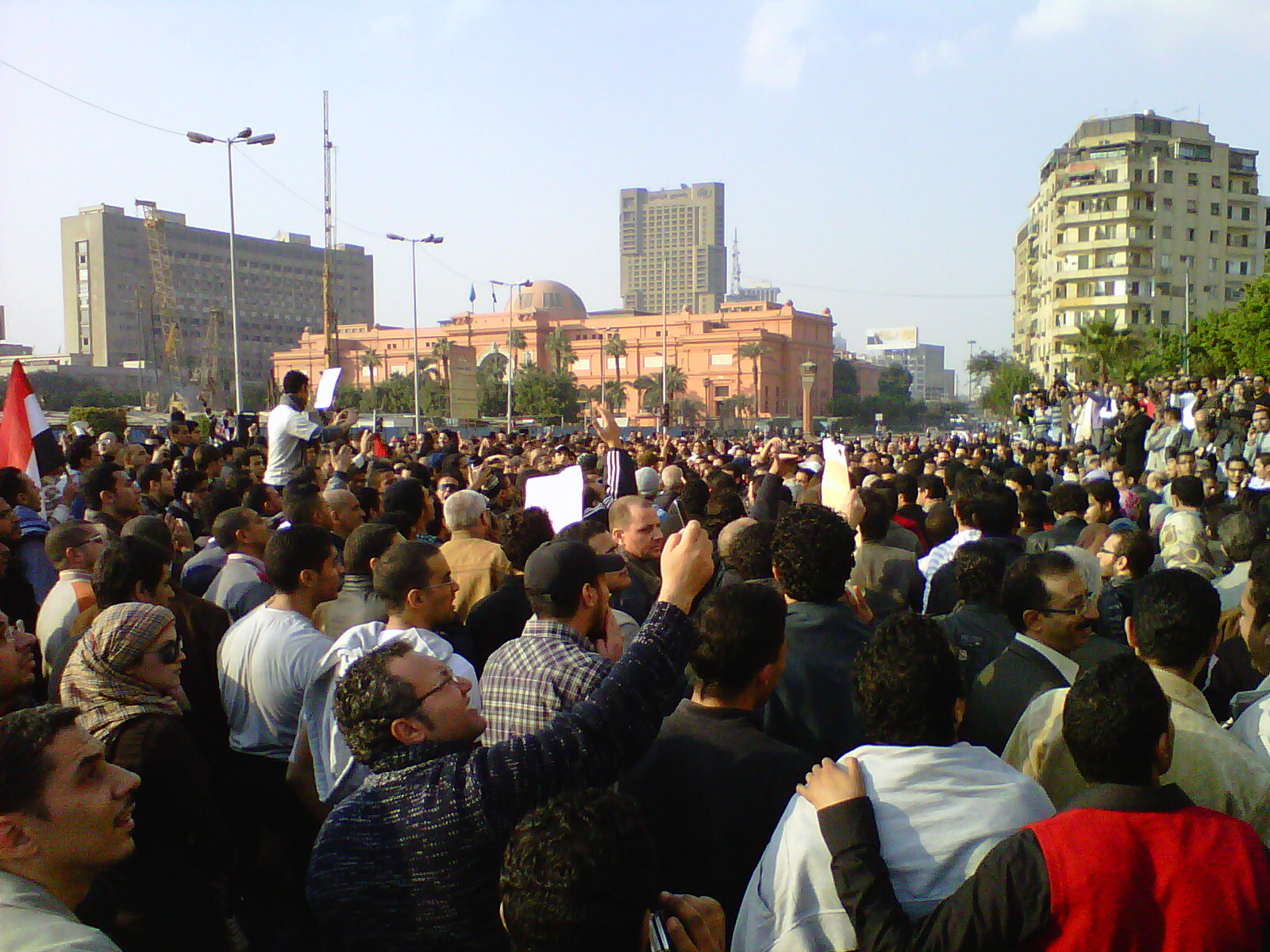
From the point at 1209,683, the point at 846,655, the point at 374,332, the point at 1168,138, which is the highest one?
the point at 1168,138

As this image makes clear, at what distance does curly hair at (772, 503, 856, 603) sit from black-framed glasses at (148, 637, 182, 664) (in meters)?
1.96

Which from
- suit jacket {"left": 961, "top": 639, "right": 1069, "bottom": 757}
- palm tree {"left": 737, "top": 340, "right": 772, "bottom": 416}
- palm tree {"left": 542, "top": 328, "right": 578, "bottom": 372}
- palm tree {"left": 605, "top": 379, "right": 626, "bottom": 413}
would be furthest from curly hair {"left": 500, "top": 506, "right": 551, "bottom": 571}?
palm tree {"left": 737, "top": 340, "right": 772, "bottom": 416}

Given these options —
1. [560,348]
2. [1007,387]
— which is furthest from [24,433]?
[560,348]

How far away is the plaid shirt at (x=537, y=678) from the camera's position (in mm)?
2836

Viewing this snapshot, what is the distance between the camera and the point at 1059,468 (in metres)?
15.5

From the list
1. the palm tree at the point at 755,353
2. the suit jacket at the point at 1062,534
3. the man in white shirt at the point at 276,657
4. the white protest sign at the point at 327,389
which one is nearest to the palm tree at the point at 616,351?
the palm tree at the point at 755,353

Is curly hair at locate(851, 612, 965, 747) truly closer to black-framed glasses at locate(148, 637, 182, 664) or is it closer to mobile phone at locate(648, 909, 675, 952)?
mobile phone at locate(648, 909, 675, 952)

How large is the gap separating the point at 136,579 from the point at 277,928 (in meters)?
1.39

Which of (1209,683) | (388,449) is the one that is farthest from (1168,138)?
(1209,683)

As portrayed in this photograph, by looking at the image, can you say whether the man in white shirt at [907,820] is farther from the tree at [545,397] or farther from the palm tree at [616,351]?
the palm tree at [616,351]

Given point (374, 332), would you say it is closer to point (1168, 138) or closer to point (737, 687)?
point (1168, 138)

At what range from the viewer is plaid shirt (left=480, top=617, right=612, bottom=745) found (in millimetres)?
2836

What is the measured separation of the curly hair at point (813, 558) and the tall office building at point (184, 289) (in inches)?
4525

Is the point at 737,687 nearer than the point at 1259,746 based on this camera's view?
Yes
